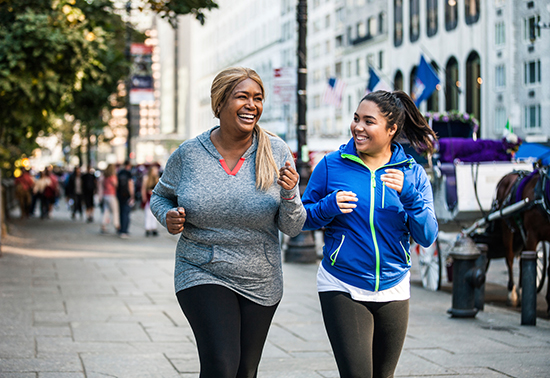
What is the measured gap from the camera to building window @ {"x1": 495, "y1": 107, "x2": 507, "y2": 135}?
42.2 m

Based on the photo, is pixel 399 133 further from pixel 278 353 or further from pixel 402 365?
pixel 278 353

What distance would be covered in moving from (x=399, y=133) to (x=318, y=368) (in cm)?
276

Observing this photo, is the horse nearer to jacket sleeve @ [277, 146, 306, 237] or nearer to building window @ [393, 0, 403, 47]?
jacket sleeve @ [277, 146, 306, 237]

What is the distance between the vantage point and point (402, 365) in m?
6.34

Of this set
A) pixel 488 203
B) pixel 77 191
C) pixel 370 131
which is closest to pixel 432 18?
pixel 77 191

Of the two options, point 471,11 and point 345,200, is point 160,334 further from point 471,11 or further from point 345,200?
point 471,11

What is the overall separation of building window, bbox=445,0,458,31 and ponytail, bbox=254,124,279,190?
4517cm

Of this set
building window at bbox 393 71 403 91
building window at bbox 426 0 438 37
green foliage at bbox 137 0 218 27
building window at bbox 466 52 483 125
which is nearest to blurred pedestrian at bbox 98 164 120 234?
green foliage at bbox 137 0 218 27

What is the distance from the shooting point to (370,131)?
390cm

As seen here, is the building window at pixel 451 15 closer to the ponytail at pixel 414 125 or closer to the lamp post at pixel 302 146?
the lamp post at pixel 302 146

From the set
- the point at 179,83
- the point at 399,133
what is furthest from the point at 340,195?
the point at 179,83

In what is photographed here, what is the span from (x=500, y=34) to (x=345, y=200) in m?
40.6

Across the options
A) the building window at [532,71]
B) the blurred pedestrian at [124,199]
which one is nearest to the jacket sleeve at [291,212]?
the blurred pedestrian at [124,199]

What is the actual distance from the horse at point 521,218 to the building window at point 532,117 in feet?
98.4
